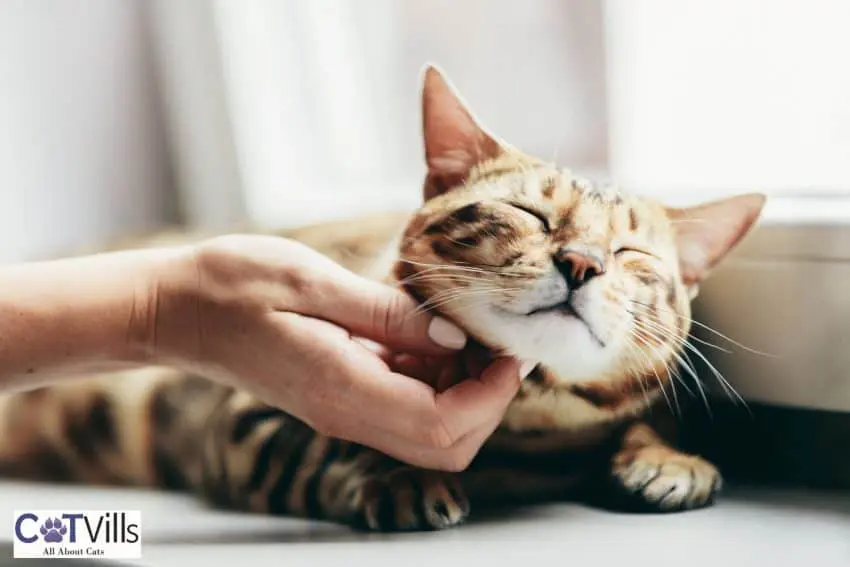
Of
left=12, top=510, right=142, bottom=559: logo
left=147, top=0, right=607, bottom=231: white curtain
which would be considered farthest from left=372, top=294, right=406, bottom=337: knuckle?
left=147, top=0, right=607, bottom=231: white curtain

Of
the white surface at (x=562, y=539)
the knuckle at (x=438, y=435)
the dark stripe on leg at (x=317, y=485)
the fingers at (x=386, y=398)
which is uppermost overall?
the fingers at (x=386, y=398)

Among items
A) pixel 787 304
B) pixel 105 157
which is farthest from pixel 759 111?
pixel 105 157

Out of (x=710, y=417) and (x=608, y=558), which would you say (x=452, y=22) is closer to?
(x=710, y=417)

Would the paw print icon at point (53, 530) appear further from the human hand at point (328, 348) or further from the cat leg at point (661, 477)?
the cat leg at point (661, 477)

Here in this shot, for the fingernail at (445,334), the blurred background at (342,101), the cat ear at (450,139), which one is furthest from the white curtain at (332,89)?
the fingernail at (445,334)

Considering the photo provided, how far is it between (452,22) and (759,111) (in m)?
0.37

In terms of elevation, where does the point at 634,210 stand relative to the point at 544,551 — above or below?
above

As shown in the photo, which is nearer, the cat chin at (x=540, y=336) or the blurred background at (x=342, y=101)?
the cat chin at (x=540, y=336)

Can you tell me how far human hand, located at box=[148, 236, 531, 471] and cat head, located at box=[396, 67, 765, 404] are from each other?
0.10 feet

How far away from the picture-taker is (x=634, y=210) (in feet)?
→ 2.34

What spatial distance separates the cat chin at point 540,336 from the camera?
2.06 ft

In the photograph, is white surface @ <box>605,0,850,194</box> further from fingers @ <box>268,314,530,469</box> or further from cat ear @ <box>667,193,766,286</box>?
fingers @ <box>268,314,530,469</box>

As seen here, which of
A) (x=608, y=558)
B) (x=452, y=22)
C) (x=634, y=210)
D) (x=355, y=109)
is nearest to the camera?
(x=608, y=558)

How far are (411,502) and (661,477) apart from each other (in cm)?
19
